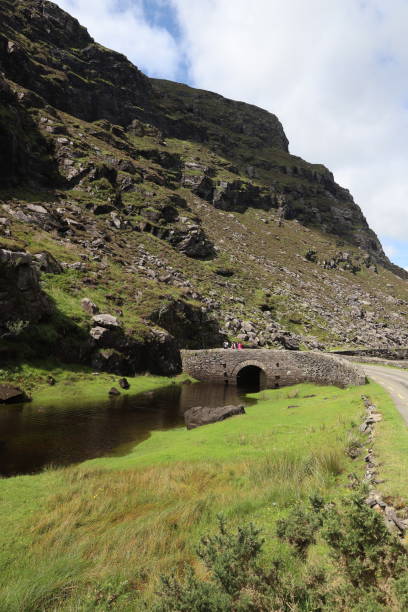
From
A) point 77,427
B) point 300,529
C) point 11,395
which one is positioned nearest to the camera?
point 300,529

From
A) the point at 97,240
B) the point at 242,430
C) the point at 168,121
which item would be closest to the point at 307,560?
the point at 242,430

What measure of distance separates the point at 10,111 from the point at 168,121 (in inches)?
4416

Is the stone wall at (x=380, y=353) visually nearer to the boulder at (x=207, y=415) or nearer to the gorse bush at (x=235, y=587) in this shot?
the boulder at (x=207, y=415)

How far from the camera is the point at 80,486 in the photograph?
43.1 ft

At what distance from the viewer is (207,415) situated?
28031mm

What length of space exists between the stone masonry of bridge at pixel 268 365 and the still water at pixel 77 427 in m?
14.5

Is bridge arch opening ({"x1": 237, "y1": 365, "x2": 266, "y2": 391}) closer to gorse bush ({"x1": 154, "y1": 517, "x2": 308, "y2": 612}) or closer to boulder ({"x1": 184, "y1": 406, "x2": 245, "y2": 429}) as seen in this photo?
boulder ({"x1": 184, "y1": 406, "x2": 245, "y2": 429})

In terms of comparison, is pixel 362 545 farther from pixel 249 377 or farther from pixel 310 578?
pixel 249 377

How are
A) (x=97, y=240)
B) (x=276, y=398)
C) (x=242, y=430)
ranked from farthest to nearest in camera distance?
(x=97, y=240) < (x=276, y=398) < (x=242, y=430)

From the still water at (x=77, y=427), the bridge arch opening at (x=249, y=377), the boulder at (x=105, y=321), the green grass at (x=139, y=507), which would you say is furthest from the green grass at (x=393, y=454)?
the bridge arch opening at (x=249, y=377)

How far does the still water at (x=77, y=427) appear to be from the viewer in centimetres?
1922

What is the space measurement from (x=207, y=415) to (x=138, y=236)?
2814 inches

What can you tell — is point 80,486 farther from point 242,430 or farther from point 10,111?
point 10,111

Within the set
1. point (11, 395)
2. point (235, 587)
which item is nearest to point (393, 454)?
point (235, 587)
